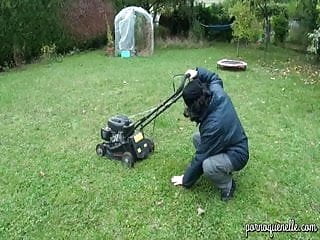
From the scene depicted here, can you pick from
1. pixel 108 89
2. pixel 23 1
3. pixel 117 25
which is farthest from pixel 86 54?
pixel 108 89

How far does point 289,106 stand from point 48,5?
7.09m

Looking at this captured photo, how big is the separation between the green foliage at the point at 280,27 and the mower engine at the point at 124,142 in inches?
390

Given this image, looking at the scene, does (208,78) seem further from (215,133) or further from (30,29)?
(30,29)

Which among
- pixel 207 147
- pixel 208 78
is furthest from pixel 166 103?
pixel 207 147

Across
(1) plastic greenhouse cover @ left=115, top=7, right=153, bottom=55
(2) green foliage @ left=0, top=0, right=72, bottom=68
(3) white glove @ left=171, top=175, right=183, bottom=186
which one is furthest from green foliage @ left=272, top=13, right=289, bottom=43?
(3) white glove @ left=171, top=175, right=183, bottom=186

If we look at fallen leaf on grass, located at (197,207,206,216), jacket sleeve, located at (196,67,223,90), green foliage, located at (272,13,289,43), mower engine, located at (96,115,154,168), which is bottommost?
green foliage, located at (272,13,289,43)

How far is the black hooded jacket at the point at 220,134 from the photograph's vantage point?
11.3ft

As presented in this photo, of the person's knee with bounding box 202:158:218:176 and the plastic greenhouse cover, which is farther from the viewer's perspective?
the plastic greenhouse cover

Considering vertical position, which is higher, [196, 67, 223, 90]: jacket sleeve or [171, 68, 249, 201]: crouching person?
[196, 67, 223, 90]: jacket sleeve

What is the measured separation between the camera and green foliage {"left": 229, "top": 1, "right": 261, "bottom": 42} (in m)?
10.7

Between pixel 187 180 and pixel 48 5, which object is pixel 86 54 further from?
pixel 187 180

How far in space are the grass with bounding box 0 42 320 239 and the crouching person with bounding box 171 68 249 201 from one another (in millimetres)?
357

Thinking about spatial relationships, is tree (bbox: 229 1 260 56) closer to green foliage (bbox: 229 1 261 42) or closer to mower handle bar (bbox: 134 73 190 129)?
green foliage (bbox: 229 1 261 42)

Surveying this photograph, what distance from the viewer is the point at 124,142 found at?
430 centimetres
